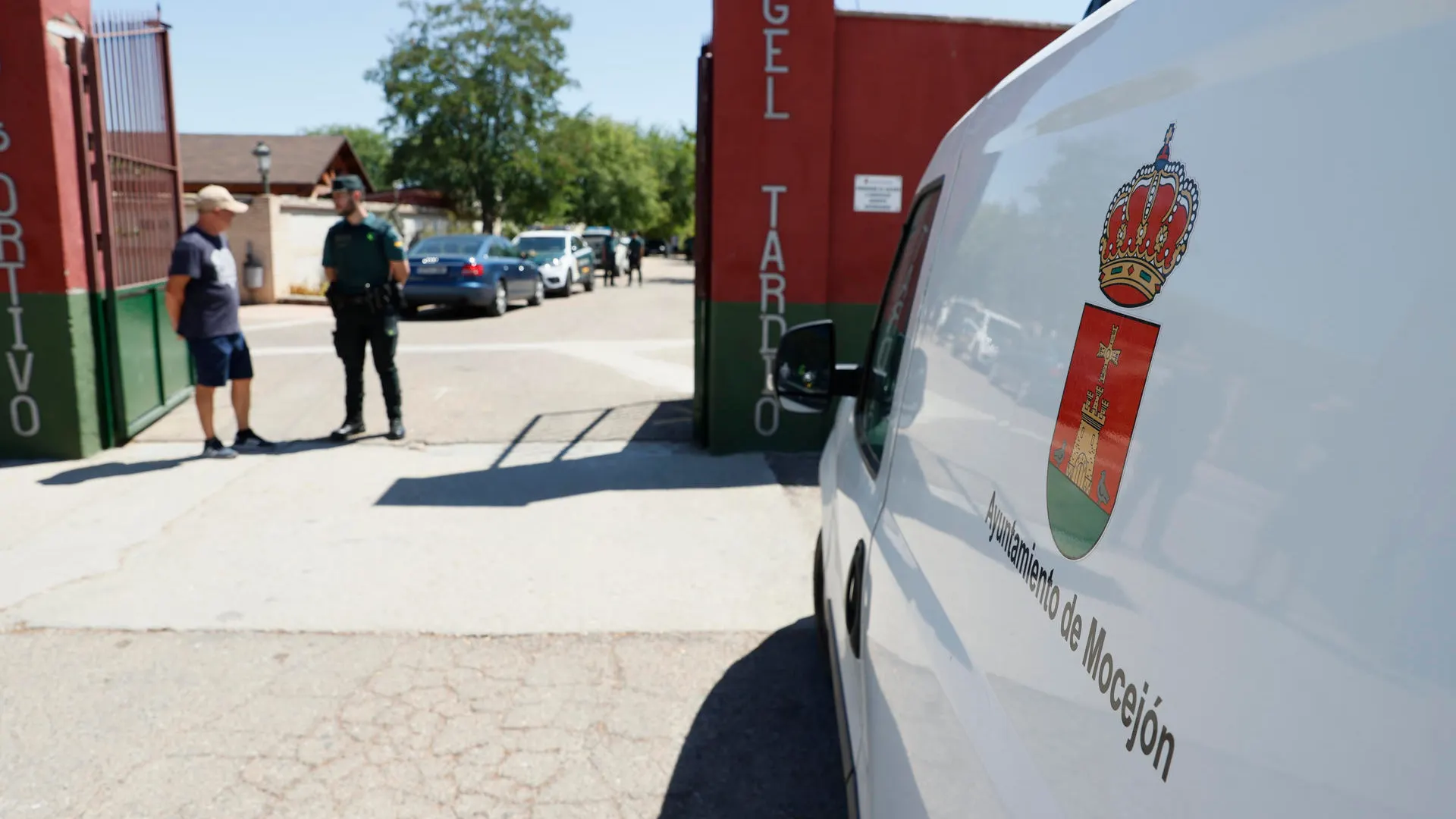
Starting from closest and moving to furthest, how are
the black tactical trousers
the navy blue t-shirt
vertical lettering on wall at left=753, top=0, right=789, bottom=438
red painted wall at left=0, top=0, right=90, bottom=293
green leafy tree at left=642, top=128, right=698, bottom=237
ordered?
red painted wall at left=0, top=0, right=90, bottom=293, the navy blue t-shirt, vertical lettering on wall at left=753, top=0, right=789, bottom=438, the black tactical trousers, green leafy tree at left=642, top=128, right=698, bottom=237

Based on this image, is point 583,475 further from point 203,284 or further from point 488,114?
point 488,114

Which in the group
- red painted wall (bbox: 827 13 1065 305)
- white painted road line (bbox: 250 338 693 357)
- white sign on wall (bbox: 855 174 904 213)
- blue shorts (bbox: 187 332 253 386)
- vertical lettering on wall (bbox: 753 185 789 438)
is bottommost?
white painted road line (bbox: 250 338 693 357)

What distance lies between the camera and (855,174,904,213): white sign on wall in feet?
25.1

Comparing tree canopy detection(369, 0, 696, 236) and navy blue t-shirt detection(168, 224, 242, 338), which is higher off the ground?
tree canopy detection(369, 0, 696, 236)

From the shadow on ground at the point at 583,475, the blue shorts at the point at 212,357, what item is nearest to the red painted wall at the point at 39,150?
the blue shorts at the point at 212,357

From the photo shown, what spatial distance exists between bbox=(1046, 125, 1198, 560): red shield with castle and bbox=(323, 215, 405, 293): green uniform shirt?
23.3 ft

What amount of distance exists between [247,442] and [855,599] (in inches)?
259

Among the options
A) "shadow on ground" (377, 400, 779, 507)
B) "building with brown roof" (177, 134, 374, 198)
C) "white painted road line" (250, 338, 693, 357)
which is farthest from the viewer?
"building with brown roof" (177, 134, 374, 198)

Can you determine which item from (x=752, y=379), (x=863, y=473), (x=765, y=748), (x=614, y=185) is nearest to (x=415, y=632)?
(x=765, y=748)

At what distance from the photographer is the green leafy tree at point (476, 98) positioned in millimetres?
41312

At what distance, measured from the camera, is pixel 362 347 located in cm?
808

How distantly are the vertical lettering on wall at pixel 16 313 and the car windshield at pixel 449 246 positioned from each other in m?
11.0

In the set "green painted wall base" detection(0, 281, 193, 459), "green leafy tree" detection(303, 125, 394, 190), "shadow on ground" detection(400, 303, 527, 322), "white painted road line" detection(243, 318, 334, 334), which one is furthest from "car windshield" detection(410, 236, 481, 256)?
"green leafy tree" detection(303, 125, 394, 190)

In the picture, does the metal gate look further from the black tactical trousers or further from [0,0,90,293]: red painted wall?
the black tactical trousers
